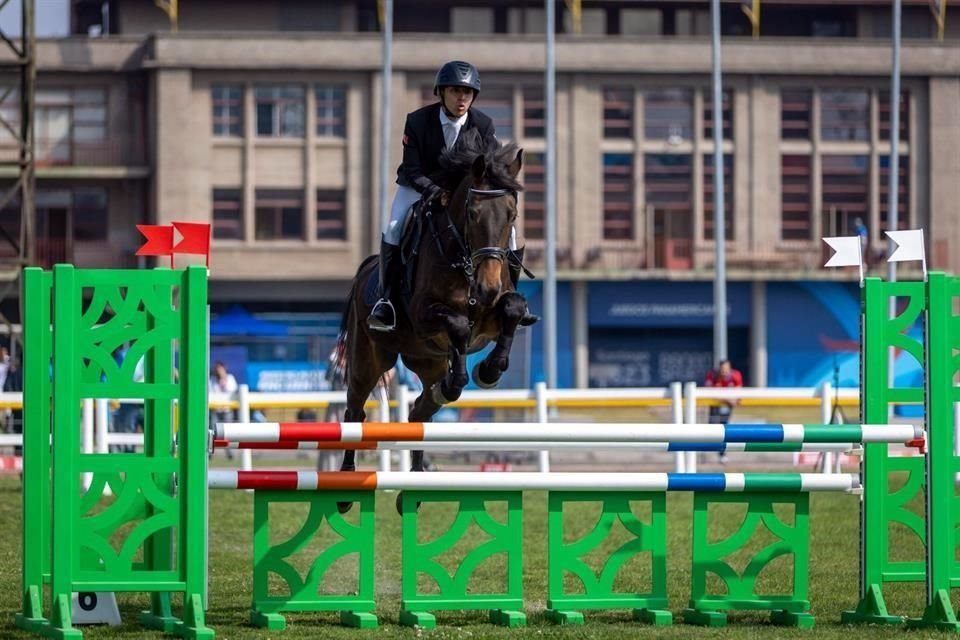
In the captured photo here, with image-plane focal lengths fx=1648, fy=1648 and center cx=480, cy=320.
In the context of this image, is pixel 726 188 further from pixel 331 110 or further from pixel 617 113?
pixel 331 110

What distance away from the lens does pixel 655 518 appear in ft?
27.3

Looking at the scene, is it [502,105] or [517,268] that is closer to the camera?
[517,268]

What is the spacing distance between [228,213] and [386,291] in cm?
4217

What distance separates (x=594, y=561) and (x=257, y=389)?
118 ft

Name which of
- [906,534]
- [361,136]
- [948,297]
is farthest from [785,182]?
[948,297]

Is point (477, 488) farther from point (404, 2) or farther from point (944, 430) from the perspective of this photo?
point (404, 2)

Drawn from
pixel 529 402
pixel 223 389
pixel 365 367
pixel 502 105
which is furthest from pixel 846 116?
pixel 365 367

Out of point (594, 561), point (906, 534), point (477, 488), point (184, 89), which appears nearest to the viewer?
point (477, 488)

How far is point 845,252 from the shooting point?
842 centimetres

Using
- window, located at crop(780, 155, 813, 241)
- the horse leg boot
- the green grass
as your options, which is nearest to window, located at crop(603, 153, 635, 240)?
window, located at crop(780, 155, 813, 241)

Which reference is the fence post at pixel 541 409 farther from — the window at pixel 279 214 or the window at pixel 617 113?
the window at pixel 279 214

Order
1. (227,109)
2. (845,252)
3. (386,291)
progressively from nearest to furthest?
1. (845,252)
2. (386,291)
3. (227,109)

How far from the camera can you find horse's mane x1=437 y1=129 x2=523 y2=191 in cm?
930

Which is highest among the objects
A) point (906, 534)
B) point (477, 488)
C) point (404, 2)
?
point (404, 2)
